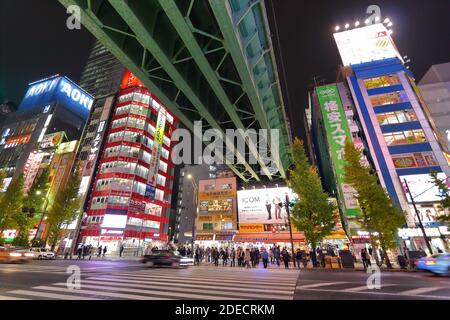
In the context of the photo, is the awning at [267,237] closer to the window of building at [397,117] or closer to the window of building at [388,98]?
the window of building at [397,117]

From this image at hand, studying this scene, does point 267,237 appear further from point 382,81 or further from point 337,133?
point 382,81

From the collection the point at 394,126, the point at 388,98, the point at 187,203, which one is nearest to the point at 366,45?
the point at 388,98

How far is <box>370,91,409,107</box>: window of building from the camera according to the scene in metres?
32.8

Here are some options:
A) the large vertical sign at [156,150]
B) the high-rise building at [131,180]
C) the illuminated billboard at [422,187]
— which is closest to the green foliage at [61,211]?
the high-rise building at [131,180]

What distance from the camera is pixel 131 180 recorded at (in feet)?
141

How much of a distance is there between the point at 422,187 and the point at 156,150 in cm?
4705

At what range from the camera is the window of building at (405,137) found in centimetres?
2939

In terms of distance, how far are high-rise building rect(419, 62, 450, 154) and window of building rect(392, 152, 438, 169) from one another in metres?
28.5

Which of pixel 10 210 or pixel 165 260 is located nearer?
pixel 165 260

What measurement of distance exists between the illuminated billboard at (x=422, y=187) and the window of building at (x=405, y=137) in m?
5.33

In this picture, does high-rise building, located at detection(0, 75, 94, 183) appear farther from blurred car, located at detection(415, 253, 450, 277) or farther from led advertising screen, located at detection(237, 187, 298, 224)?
blurred car, located at detection(415, 253, 450, 277)

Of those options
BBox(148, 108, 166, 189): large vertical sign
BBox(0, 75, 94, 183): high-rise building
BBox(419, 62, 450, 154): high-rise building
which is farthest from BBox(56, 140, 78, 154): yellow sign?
BBox(419, 62, 450, 154): high-rise building

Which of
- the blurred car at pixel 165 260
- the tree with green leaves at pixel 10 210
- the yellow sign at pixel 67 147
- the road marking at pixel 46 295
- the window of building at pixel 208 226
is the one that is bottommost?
the road marking at pixel 46 295
